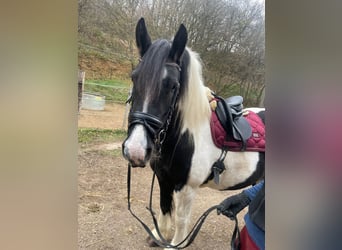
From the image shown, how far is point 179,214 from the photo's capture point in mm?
1252

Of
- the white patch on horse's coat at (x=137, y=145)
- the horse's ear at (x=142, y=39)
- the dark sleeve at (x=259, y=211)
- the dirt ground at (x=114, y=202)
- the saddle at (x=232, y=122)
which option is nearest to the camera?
the dark sleeve at (x=259, y=211)

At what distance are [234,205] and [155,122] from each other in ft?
1.36

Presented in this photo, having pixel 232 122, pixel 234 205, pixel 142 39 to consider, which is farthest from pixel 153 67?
pixel 234 205

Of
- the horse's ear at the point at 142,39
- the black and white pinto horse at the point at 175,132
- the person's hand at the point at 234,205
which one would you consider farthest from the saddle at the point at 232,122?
the person's hand at the point at 234,205

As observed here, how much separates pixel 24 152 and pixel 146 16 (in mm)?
1128

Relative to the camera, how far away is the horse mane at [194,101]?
1.07 metres

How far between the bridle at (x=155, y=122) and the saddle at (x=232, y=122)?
0.80ft

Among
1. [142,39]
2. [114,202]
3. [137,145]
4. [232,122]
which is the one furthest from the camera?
[114,202]

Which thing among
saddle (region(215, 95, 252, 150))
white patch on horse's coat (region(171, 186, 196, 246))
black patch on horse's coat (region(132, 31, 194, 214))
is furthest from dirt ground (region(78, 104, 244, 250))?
saddle (region(215, 95, 252, 150))

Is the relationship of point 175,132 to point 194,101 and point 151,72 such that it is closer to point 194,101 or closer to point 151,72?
point 194,101

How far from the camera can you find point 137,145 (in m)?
0.92

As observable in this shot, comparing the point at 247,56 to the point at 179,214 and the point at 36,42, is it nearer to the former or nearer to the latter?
the point at 179,214

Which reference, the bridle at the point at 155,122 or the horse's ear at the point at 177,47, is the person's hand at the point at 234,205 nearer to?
the bridle at the point at 155,122

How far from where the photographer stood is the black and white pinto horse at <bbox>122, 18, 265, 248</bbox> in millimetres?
951
